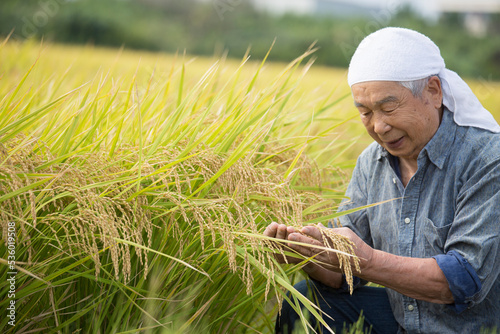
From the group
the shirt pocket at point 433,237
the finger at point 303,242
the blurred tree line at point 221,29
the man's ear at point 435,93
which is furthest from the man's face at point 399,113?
the blurred tree line at point 221,29

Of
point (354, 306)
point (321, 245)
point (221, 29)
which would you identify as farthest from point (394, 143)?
point (221, 29)

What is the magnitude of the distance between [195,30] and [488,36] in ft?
60.5

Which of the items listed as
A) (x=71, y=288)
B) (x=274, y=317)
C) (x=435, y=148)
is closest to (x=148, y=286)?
(x=71, y=288)

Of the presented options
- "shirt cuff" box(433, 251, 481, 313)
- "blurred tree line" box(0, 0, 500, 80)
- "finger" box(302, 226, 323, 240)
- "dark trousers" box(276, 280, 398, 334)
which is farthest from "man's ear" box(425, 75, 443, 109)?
"blurred tree line" box(0, 0, 500, 80)

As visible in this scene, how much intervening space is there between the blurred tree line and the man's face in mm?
18463

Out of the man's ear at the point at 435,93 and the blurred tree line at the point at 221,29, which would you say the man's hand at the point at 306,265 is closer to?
the man's ear at the point at 435,93

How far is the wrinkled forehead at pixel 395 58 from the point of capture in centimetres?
205

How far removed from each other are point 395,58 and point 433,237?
73cm

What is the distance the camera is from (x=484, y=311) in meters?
2.07

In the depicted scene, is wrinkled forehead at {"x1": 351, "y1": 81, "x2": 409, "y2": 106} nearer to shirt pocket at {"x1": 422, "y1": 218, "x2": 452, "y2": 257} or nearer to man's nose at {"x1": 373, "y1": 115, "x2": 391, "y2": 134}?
man's nose at {"x1": 373, "y1": 115, "x2": 391, "y2": 134}

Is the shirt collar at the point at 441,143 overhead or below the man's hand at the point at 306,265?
overhead

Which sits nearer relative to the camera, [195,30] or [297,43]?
[297,43]

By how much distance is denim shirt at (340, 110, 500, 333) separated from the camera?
1.93 meters

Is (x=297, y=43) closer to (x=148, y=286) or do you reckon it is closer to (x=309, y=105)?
(x=309, y=105)
